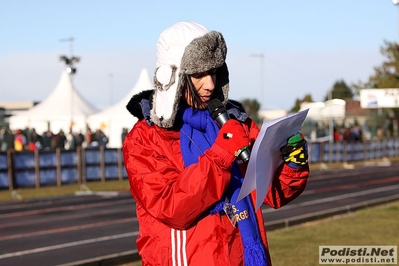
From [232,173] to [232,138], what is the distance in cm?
29

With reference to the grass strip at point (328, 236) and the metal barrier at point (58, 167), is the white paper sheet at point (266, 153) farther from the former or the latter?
the metal barrier at point (58, 167)

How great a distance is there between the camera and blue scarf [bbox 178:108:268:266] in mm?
3281

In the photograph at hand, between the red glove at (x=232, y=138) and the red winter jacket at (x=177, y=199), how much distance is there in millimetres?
29

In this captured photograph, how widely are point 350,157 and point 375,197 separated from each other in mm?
20724

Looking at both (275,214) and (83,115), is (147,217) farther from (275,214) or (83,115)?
(83,115)

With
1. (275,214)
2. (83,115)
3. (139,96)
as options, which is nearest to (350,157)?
(83,115)

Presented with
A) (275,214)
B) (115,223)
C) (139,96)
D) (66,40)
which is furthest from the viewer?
(66,40)

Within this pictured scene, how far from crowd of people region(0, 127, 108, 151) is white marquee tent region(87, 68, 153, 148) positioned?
648 cm

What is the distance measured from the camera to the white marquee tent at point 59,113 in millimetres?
39281

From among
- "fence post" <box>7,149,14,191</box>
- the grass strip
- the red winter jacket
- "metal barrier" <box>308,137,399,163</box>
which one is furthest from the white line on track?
"metal barrier" <box>308,137,399,163</box>

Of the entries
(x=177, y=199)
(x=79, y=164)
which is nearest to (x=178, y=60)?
(x=177, y=199)

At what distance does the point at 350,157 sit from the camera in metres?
39.3

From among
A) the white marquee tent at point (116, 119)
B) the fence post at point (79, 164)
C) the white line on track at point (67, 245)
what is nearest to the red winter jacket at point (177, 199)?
the white line on track at point (67, 245)

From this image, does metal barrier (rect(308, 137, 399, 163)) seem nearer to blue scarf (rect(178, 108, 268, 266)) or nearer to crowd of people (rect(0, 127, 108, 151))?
crowd of people (rect(0, 127, 108, 151))
